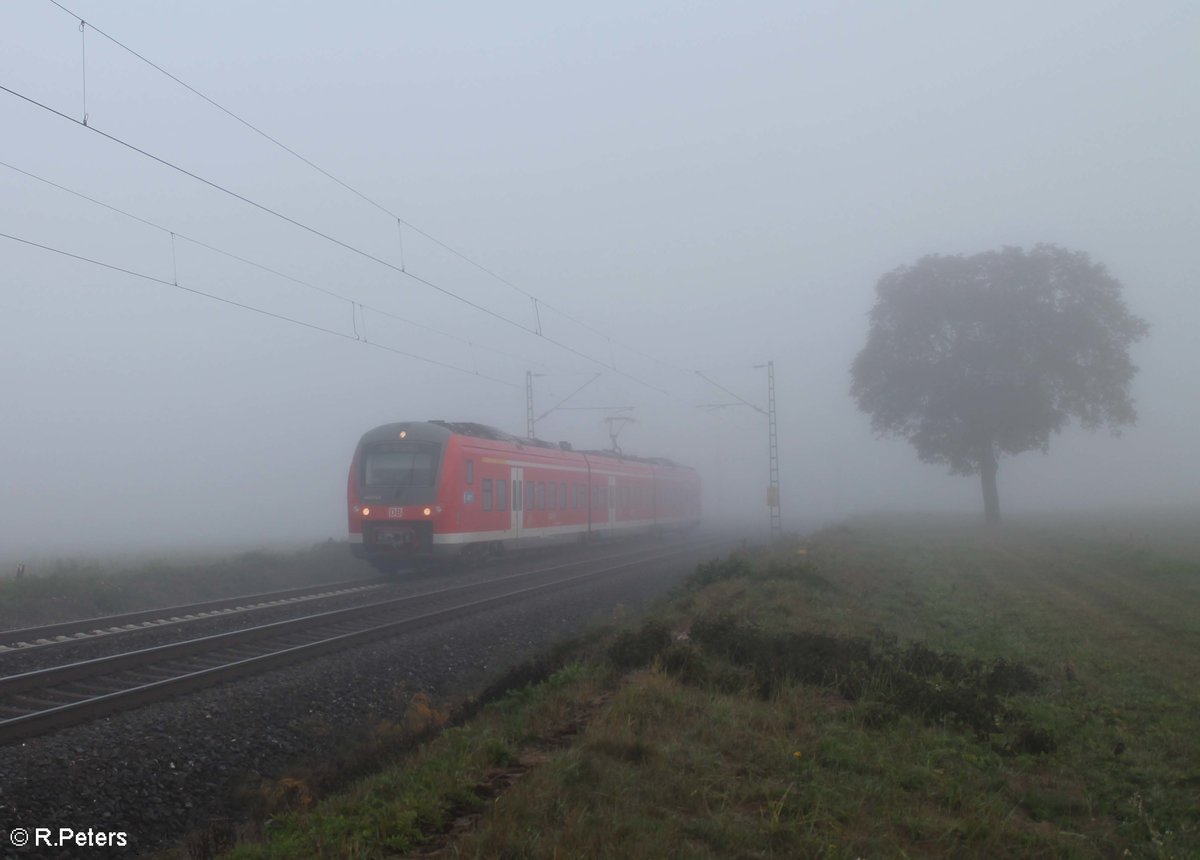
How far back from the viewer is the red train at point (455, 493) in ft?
71.6

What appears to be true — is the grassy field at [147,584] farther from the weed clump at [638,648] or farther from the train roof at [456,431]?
the weed clump at [638,648]

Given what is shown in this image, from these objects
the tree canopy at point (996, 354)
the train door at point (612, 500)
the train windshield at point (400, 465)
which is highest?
the tree canopy at point (996, 354)

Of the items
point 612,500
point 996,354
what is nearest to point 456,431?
point 612,500

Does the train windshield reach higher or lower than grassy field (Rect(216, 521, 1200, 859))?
higher

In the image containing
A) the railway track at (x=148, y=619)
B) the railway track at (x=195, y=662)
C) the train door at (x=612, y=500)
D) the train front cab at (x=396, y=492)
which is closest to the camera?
the railway track at (x=195, y=662)

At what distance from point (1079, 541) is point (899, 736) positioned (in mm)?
22193

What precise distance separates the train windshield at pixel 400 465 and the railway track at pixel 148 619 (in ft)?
9.06

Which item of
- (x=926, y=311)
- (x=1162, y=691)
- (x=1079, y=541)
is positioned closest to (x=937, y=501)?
(x=926, y=311)

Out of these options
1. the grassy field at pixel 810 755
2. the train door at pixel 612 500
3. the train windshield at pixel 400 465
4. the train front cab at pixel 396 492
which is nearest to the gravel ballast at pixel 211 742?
the grassy field at pixel 810 755

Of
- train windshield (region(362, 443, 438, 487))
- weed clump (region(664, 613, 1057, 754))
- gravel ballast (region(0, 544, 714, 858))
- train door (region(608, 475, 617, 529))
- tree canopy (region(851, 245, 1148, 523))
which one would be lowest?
gravel ballast (region(0, 544, 714, 858))

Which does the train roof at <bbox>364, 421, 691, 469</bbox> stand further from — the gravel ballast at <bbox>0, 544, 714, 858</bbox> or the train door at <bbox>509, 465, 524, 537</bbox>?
the gravel ballast at <bbox>0, 544, 714, 858</bbox>

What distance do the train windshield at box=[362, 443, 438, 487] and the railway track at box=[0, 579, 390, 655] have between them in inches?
109

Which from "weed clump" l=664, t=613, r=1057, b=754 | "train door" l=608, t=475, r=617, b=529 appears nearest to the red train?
"train door" l=608, t=475, r=617, b=529

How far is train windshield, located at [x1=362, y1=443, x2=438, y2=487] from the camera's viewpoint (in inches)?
865
